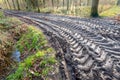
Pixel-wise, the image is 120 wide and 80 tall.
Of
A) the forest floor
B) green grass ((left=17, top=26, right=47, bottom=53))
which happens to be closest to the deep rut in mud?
the forest floor

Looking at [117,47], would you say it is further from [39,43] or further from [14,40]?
[14,40]

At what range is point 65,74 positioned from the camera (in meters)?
4.19

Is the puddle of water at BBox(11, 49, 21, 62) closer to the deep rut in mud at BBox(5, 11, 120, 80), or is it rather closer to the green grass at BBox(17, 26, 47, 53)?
the green grass at BBox(17, 26, 47, 53)

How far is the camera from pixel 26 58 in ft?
21.4

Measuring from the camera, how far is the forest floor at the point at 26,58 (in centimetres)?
485

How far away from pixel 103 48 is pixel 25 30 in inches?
255

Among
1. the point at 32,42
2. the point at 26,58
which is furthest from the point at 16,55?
the point at 26,58

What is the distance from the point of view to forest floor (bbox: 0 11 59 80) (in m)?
4.85

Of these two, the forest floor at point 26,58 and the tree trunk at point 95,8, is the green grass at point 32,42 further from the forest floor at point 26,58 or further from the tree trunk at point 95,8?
the tree trunk at point 95,8

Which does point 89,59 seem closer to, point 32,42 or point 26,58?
point 26,58

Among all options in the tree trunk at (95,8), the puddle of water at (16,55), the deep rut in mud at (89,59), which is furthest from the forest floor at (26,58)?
the tree trunk at (95,8)

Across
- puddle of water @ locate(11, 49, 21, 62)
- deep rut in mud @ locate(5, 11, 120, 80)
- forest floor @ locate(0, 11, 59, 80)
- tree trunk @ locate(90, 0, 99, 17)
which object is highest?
tree trunk @ locate(90, 0, 99, 17)

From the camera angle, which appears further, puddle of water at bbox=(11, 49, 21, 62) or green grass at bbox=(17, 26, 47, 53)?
green grass at bbox=(17, 26, 47, 53)

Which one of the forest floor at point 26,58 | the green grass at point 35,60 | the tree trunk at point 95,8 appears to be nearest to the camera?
the forest floor at point 26,58
